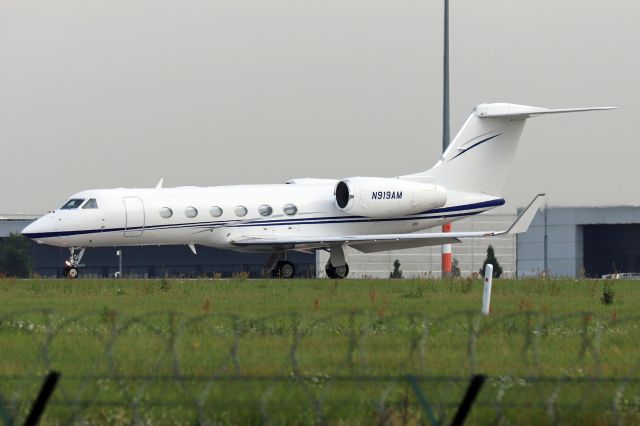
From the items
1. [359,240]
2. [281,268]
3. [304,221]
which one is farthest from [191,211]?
[359,240]

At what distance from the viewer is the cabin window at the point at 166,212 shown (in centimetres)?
3541

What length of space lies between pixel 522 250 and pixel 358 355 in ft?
256

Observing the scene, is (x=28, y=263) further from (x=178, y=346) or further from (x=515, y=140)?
(x=178, y=346)

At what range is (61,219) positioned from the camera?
114 feet

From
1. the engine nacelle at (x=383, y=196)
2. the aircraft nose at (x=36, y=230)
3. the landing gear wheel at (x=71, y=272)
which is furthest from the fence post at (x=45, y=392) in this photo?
the engine nacelle at (x=383, y=196)

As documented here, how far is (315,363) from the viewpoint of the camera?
44.0ft

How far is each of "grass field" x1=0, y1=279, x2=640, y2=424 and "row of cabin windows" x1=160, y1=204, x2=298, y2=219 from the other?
12.3 meters

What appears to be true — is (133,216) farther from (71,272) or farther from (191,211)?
(71,272)

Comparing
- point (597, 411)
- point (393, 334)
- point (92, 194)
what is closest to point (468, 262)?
point (92, 194)

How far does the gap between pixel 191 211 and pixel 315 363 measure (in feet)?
74.7

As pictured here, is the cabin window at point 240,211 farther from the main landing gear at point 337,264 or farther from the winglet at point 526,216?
the winglet at point 526,216

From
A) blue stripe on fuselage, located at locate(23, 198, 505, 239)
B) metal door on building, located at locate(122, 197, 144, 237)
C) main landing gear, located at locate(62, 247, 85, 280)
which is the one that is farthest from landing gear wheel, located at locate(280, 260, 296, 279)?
main landing gear, located at locate(62, 247, 85, 280)

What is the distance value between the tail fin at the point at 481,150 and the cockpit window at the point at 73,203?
33.6ft

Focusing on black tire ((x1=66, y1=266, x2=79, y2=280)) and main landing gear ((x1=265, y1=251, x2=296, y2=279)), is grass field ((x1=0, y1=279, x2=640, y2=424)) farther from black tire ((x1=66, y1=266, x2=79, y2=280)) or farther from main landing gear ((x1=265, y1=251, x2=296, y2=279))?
main landing gear ((x1=265, y1=251, x2=296, y2=279))
